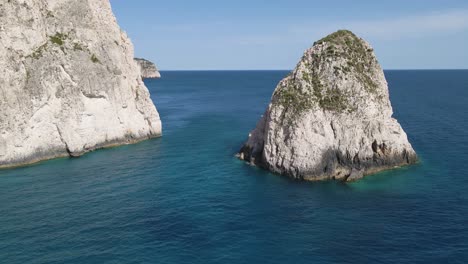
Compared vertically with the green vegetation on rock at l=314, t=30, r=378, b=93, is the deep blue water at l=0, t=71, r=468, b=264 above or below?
below

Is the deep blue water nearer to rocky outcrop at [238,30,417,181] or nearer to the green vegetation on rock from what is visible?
rocky outcrop at [238,30,417,181]

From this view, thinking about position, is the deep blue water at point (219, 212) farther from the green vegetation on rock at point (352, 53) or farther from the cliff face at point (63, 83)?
the green vegetation on rock at point (352, 53)

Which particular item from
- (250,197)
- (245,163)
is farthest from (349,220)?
(245,163)

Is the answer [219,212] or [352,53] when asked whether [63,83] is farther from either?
[352,53]

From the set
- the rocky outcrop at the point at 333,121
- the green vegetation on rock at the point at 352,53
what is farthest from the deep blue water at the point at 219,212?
the green vegetation on rock at the point at 352,53

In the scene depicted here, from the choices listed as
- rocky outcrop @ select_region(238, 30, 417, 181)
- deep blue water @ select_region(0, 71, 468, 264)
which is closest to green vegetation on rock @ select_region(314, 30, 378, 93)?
rocky outcrop @ select_region(238, 30, 417, 181)

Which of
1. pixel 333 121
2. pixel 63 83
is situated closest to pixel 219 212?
pixel 333 121
